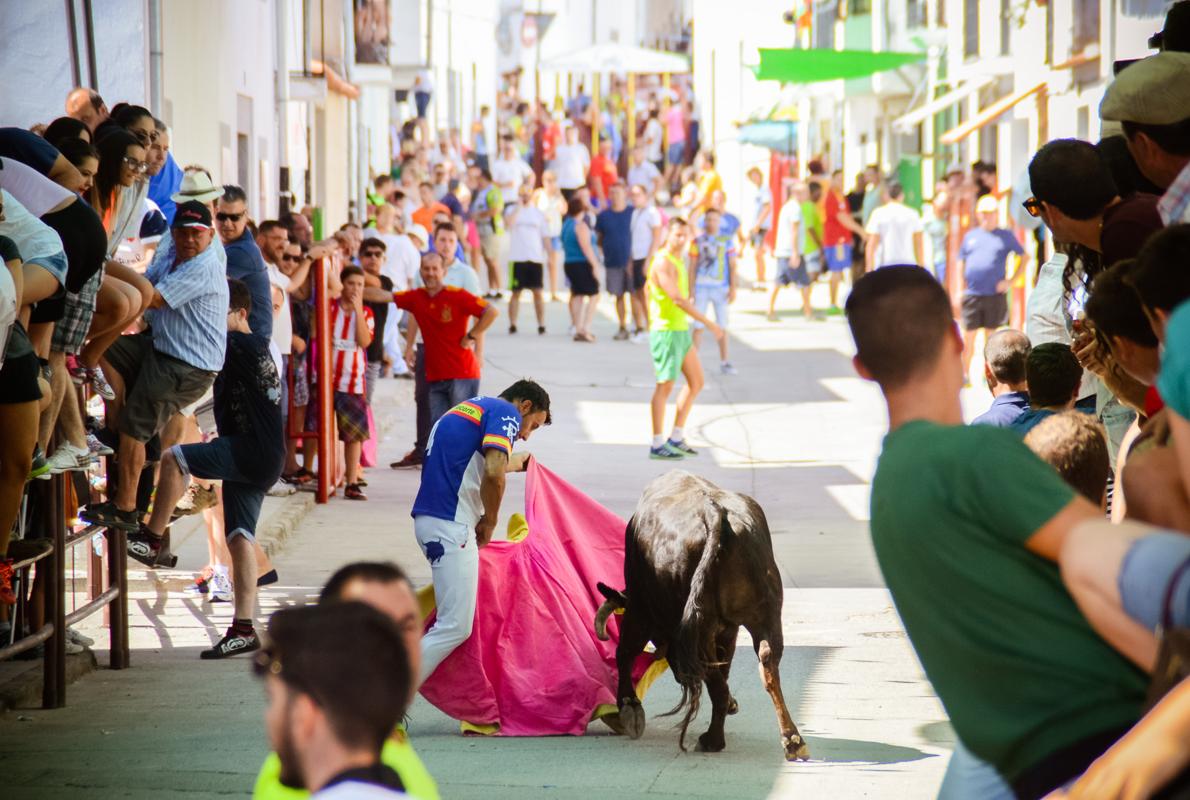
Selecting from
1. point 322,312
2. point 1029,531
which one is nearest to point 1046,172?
point 1029,531

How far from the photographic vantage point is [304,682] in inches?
101

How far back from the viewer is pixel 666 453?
51.5 feet

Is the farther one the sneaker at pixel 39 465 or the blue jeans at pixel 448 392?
the blue jeans at pixel 448 392

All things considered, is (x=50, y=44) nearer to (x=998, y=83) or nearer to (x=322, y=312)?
(x=322, y=312)

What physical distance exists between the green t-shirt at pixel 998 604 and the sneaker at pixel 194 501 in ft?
23.4

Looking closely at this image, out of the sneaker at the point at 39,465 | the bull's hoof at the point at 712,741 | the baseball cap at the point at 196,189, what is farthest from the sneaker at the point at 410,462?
the bull's hoof at the point at 712,741

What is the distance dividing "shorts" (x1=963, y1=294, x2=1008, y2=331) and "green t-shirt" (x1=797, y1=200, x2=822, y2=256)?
29.1 ft

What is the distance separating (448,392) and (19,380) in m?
7.40

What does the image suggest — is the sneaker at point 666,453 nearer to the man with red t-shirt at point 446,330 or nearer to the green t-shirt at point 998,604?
the man with red t-shirt at point 446,330

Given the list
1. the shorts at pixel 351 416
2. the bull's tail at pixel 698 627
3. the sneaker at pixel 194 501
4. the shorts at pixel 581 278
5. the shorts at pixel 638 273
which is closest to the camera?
the bull's tail at pixel 698 627

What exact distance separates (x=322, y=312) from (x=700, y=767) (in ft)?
22.4

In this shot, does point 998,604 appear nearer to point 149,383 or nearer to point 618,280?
point 149,383

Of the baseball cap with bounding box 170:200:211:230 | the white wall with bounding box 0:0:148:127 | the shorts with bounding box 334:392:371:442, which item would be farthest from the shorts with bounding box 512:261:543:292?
the baseball cap with bounding box 170:200:211:230

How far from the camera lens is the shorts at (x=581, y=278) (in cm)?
2420
